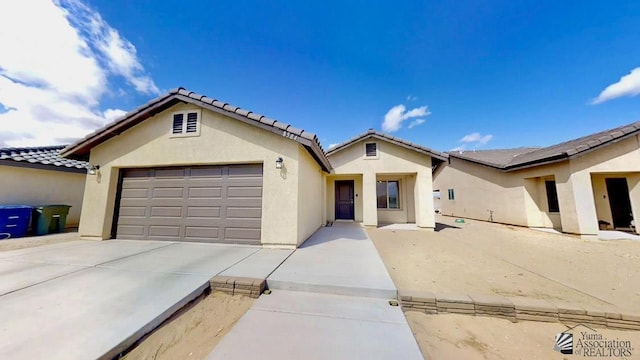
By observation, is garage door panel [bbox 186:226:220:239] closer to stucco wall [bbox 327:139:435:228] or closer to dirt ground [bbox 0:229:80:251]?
dirt ground [bbox 0:229:80:251]

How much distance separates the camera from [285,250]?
5309mm

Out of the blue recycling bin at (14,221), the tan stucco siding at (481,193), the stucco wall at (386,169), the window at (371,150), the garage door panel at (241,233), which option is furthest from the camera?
the tan stucco siding at (481,193)

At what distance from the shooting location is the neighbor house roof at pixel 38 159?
292 inches

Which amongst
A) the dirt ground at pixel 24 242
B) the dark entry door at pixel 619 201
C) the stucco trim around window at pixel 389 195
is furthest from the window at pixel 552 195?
the dirt ground at pixel 24 242

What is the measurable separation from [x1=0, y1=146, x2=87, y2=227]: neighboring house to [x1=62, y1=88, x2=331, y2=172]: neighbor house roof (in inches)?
98.1

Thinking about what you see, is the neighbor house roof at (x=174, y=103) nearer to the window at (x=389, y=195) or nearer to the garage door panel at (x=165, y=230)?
the garage door panel at (x=165, y=230)

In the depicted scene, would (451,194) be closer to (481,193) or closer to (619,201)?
(481,193)

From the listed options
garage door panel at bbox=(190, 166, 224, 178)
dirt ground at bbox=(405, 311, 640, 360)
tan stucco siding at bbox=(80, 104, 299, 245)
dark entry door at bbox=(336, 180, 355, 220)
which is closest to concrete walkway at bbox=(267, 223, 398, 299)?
dirt ground at bbox=(405, 311, 640, 360)

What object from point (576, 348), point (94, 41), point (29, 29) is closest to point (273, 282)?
point (576, 348)

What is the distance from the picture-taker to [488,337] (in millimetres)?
2398

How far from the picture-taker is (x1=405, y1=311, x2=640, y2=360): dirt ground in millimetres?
2141

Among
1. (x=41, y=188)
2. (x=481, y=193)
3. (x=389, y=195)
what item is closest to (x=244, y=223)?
(x=389, y=195)

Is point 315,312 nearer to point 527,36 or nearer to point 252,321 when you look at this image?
point 252,321

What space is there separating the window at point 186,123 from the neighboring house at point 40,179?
527 cm
